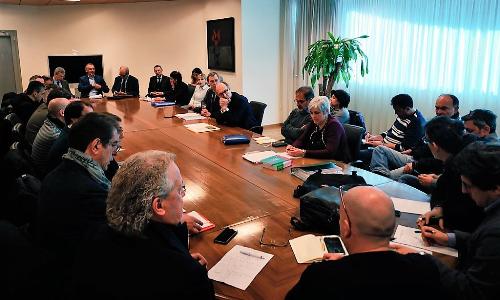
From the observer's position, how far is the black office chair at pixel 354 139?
3746 millimetres

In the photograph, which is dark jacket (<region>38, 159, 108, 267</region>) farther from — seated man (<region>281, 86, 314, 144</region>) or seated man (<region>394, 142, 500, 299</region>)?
seated man (<region>281, 86, 314, 144</region>)

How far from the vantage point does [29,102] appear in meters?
5.54

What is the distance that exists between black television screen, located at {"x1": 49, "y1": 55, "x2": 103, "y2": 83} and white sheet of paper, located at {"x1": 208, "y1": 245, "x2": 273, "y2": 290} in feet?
30.0

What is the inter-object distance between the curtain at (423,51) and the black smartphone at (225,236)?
14.6 ft

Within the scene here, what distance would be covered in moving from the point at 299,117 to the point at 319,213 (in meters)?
2.70

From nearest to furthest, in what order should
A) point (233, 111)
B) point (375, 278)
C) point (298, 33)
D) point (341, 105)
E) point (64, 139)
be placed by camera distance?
point (375, 278) < point (64, 139) < point (341, 105) < point (233, 111) < point (298, 33)

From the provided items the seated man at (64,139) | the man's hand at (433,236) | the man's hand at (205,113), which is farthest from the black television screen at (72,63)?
the man's hand at (433,236)

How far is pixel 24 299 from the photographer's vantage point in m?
1.51

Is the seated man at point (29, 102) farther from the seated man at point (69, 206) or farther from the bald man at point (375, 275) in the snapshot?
the bald man at point (375, 275)

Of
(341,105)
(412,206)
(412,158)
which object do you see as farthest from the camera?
(341,105)

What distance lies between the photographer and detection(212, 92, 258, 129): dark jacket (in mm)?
4820

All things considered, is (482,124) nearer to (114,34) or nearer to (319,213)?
(319,213)

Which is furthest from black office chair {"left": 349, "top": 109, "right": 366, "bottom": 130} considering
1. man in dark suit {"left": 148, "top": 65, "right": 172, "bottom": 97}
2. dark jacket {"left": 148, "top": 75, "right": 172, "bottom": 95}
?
man in dark suit {"left": 148, "top": 65, "right": 172, "bottom": 97}

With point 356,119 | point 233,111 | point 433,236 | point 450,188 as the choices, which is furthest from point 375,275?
point 356,119
